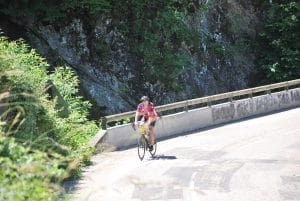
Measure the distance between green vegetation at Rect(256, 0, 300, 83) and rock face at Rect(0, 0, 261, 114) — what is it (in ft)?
4.09

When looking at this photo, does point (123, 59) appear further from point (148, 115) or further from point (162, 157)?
point (162, 157)

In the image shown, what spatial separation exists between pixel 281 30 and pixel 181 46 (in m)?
7.43

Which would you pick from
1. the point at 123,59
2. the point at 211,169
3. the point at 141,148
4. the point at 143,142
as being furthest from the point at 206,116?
the point at 211,169

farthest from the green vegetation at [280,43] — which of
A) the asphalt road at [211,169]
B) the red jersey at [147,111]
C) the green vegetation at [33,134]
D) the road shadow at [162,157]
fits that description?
the road shadow at [162,157]

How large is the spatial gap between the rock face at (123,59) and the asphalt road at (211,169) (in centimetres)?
577

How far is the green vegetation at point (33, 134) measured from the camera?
4.52 metres

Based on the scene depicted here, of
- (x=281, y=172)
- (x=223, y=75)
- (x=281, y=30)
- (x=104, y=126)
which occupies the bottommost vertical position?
(x=281, y=172)

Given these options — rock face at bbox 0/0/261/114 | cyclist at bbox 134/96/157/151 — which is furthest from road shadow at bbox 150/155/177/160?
rock face at bbox 0/0/261/114

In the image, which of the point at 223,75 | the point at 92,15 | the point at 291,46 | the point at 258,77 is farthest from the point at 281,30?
the point at 92,15

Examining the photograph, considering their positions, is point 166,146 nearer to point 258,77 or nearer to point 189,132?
point 189,132

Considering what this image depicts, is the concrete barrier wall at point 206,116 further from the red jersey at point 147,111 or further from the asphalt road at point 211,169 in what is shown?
the red jersey at point 147,111

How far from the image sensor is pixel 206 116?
21.9 meters

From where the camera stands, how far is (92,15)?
25.0 m

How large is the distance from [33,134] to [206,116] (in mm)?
10835
